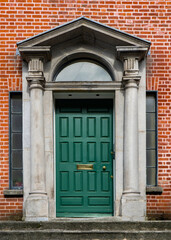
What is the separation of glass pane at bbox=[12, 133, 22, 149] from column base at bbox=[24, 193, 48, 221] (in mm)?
1190

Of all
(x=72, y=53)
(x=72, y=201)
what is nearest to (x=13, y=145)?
(x=72, y=201)

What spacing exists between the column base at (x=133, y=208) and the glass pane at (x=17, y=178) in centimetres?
216

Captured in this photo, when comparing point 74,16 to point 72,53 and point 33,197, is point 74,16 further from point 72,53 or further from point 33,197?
point 33,197

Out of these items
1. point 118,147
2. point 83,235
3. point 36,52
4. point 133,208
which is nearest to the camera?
point 83,235

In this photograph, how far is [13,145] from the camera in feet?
26.6

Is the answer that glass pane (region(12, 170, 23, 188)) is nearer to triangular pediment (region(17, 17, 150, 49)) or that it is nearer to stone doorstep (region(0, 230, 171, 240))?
stone doorstep (region(0, 230, 171, 240))

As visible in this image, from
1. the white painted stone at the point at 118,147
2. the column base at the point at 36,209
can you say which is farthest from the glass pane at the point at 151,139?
the column base at the point at 36,209

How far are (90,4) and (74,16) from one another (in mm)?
428

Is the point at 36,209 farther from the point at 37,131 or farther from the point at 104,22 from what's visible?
the point at 104,22

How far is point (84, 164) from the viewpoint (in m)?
8.20

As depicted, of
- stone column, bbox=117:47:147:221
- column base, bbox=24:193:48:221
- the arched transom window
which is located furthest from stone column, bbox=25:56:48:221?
stone column, bbox=117:47:147:221

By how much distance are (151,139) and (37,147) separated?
2.39 meters

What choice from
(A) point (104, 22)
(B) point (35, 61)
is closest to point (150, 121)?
(A) point (104, 22)

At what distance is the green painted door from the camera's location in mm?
8180
